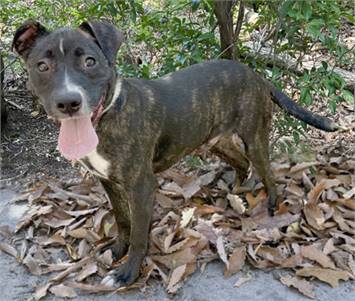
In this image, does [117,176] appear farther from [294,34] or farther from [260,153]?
[294,34]

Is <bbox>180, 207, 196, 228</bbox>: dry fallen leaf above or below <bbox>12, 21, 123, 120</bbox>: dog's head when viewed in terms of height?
below

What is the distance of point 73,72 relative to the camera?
11.4 ft

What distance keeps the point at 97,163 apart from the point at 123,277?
2.85 feet

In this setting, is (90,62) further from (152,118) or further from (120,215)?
(120,215)

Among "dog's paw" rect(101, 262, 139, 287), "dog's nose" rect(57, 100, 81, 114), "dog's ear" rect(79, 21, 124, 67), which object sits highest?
"dog's ear" rect(79, 21, 124, 67)

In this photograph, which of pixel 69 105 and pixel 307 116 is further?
pixel 307 116

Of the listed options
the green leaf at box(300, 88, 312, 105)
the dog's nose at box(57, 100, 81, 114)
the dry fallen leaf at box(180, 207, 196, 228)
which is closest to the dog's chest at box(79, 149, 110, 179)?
the dog's nose at box(57, 100, 81, 114)

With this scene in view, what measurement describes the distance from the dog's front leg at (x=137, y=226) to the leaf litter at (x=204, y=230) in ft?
0.28

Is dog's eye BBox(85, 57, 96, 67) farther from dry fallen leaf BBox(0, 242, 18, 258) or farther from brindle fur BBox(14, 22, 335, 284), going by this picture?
dry fallen leaf BBox(0, 242, 18, 258)

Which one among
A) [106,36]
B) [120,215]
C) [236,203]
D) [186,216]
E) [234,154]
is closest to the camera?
[106,36]

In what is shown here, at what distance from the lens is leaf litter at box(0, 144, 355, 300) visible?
425 centimetres

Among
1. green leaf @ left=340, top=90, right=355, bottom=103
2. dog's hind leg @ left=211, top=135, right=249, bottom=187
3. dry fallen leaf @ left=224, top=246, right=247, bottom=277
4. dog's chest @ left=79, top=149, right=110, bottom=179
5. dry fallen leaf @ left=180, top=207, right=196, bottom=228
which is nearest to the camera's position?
dog's chest @ left=79, top=149, right=110, bottom=179

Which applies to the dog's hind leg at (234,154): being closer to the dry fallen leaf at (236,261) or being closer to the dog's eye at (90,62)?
the dry fallen leaf at (236,261)

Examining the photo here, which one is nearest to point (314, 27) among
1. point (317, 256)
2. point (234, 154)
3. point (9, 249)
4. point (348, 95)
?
point (348, 95)
